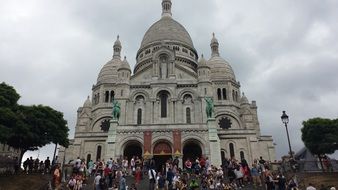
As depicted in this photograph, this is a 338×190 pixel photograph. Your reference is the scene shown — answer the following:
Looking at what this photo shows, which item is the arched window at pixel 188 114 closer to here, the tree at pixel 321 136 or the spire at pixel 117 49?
the tree at pixel 321 136

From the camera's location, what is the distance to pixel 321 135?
3000 centimetres

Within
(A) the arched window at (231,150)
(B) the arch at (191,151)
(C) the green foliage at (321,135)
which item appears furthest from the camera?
(A) the arched window at (231,150)

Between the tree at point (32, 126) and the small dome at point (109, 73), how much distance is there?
62.7 ft

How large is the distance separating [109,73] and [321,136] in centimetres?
3344

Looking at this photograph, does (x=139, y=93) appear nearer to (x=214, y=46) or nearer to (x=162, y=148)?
(x=162, y=148)

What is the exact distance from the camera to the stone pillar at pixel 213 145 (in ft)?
107

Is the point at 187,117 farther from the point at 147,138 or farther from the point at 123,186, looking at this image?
the point at 123,186

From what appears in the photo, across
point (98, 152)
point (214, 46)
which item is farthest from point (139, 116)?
point (214, 46)

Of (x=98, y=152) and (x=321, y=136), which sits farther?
(x=98, y=152)

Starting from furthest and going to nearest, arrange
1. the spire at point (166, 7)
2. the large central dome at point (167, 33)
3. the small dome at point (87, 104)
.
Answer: the spire at point (166, 7), the large central dome at point (167, 33), the small dome at point (87, 104)

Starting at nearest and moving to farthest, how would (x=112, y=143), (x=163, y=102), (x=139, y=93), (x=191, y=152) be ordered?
(x=112, y=143) → (x=191, y=152) → (x=163, y=102) → (x=139, y=93)

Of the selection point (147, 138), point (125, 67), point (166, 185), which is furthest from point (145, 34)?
point (166, 185)

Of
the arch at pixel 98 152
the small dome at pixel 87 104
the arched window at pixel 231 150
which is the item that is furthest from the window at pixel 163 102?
the small dome at pixel 87 104

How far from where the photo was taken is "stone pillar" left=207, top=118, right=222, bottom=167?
→ 1283 inches
